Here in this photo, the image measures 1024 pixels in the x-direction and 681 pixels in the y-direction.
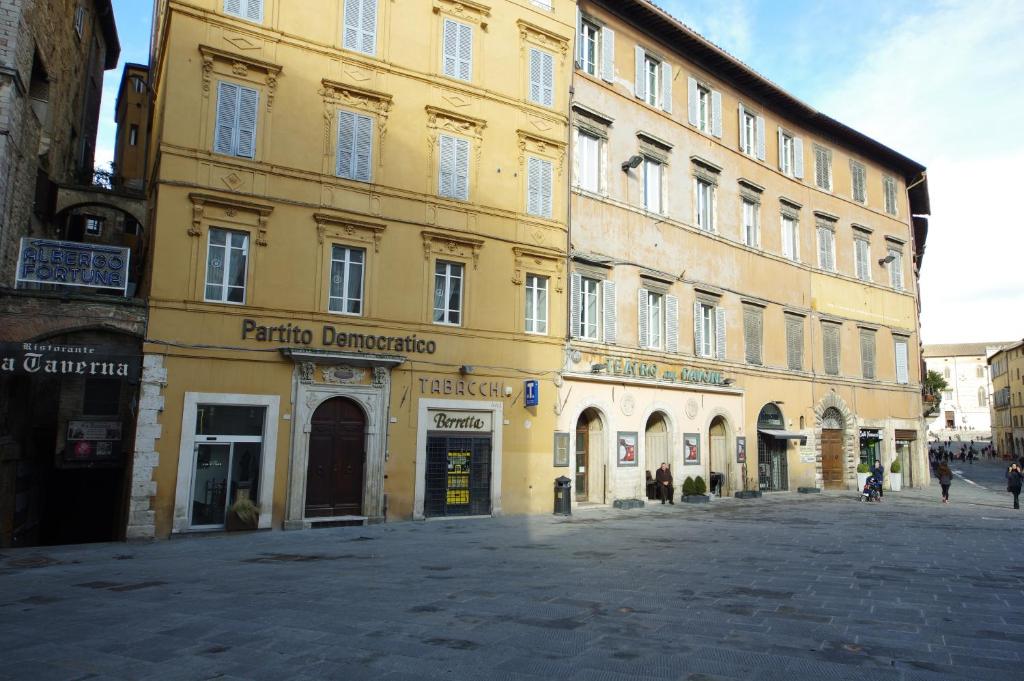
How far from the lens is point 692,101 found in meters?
26.1

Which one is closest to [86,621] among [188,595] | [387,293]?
[188,595]

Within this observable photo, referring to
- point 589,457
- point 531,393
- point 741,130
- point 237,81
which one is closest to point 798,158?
point 741,130

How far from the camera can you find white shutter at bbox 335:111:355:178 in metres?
17.5

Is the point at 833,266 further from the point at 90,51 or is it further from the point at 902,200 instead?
the point at 90,51

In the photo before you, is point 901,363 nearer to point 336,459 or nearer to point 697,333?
point 697,333

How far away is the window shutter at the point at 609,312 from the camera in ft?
72.0

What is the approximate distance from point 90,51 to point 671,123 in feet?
66.5

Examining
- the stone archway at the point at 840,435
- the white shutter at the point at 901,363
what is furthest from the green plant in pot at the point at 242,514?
the white shutter at the point at 901,363

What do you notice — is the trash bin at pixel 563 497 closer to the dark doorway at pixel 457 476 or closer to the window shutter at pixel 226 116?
the dark doorway at pixel 457 476

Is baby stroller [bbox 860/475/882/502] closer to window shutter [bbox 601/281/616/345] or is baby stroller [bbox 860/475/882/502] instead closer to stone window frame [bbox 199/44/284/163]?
window shutter [bbox 601/281/616/345]

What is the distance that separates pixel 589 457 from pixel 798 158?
56.3 feet

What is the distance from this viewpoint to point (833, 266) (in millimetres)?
31203

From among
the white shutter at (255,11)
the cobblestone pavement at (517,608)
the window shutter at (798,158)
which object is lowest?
the cobblestone pavement at (517,608)

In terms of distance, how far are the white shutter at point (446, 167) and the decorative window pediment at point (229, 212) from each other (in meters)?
4.58
